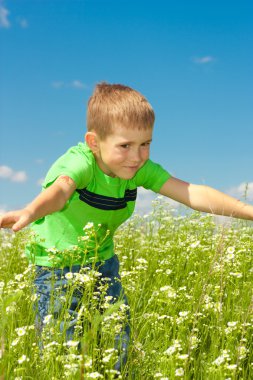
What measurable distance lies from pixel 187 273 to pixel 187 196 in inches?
42.0

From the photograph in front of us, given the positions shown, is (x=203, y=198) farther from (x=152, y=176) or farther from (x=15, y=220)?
(x=15, y=220)

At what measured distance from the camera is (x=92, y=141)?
13.5 ft

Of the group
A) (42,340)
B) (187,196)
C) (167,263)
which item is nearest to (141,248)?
(167,263)

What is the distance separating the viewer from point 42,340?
341cm

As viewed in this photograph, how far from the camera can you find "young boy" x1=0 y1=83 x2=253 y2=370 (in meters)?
3.82

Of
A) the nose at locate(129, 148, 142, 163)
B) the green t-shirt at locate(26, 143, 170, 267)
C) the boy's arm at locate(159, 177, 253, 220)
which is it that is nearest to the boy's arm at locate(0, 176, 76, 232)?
the green t-shirt at locate(26, 143, 170, 267)

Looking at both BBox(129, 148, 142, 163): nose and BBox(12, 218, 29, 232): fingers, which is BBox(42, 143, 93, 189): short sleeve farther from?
BBox(12, 218, 29, 232): fingers

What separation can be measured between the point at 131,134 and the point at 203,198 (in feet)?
2.88

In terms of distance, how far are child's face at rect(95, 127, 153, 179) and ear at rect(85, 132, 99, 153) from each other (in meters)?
0.14

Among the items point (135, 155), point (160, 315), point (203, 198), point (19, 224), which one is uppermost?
point (135, 155)

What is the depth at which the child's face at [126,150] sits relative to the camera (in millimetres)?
3814

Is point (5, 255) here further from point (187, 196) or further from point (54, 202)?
point (54, 202)

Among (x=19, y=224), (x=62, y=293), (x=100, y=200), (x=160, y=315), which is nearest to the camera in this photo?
(x=19, y=224)

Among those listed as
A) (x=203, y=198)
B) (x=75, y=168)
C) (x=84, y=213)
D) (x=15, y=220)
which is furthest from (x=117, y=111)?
(x=15, y=220)
